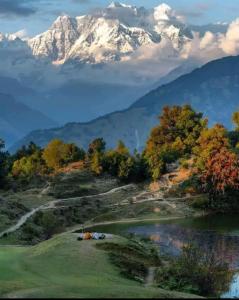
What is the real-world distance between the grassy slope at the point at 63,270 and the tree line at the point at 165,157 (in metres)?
65.9

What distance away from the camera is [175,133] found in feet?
531

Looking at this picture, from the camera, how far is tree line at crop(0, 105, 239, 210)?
123938 millimetres

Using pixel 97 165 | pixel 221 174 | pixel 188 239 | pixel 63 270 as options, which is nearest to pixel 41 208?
pixel 97 165

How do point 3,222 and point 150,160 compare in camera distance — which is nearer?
point 3,222

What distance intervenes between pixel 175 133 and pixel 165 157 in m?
18.4

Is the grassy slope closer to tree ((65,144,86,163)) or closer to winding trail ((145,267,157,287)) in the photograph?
winding trail ((145,267,157,287))

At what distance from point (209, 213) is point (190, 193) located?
10742 millimetres

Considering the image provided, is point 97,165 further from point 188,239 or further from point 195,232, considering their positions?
point 188,239

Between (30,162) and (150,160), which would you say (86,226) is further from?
(30,162)

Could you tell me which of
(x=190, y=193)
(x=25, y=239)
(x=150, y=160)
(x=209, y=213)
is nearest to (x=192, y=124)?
(x=150, y=160)

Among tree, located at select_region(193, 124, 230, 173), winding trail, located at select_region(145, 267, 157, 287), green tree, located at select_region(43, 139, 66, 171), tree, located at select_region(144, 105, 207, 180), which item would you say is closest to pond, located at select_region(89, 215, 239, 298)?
winding trail, located at select_region(145, 267, 157, 287)

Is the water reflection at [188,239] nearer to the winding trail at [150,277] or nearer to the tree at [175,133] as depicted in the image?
the winding trail at [150,277]

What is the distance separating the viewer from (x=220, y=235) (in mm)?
89625

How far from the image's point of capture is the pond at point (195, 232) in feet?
246
